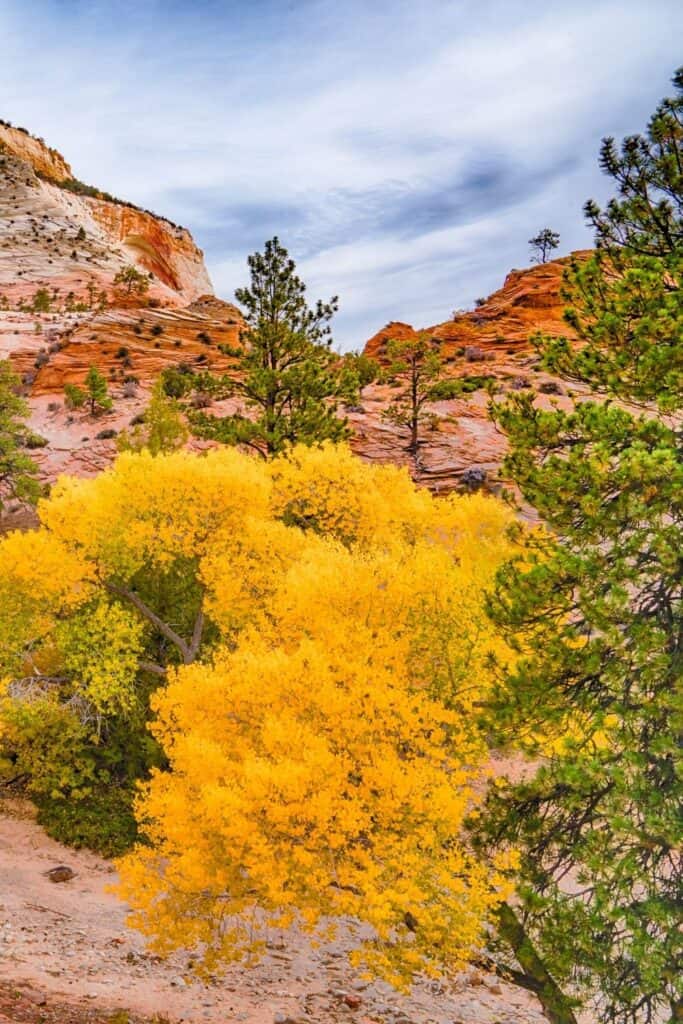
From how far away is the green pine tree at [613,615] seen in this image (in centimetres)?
843

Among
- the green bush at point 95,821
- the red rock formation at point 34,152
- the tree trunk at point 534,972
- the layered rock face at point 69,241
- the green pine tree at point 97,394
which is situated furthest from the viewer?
the red rock formation at point 34,152

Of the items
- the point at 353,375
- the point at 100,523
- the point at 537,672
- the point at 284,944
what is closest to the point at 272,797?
the point at 537,672

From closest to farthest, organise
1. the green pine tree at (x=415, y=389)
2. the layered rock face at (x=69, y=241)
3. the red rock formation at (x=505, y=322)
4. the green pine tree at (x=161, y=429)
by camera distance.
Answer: the green pine tree at (x=161, y=429)
the green pine tree at (x=415, y=389)
the red rock formation at (x=505, y=322)
the layered rock face at (x=69, y=241)

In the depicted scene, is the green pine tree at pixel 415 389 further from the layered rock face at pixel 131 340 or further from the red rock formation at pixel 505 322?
the red rock formation at pixel 505 322

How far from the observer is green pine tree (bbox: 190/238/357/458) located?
108 ft

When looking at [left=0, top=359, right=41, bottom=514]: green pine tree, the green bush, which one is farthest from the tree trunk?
[left=0, top=359, right=41, bottom=514]: green pine tree

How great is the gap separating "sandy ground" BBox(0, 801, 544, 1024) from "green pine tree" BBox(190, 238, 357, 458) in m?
20.5

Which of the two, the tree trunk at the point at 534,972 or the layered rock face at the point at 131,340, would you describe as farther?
the layered rock face at the point at 131,340

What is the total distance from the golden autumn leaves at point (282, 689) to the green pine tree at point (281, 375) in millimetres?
8457

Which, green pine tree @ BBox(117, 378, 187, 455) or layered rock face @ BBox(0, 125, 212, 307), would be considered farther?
layered rock face @ BBox(0, 125, 212, 307)

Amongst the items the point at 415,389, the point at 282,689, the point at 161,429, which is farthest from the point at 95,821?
the point at 415,389

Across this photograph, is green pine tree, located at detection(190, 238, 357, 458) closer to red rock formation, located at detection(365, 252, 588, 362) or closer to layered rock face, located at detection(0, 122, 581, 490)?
layered rock face, located at detection(0, 122, 581, 490)

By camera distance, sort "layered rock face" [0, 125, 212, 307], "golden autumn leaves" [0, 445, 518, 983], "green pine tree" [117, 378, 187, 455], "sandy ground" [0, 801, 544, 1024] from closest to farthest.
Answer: "golden autumn leaves" [0, 445, 518, 983], "sandy ground" [0, 801, 544, 1024], "green pine tree" [117, 378, 187, 455], "layered rock face" [0, 125, 212, 307]

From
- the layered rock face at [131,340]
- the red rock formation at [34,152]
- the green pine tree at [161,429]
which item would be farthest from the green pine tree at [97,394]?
the red rock formation at [34,152]
